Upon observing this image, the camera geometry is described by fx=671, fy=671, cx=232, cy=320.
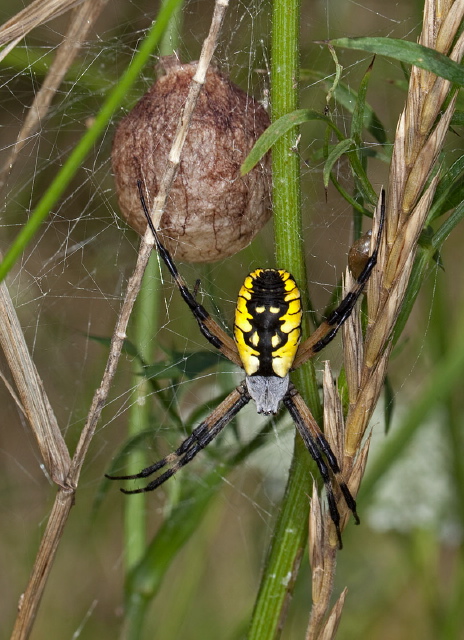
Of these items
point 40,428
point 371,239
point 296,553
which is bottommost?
point 296,553

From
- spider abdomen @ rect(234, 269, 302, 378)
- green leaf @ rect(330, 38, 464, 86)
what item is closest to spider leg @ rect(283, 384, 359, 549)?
spider abdomen @ rect(234, 269, 302, 378)

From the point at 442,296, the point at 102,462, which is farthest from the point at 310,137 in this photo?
the point at 102,462

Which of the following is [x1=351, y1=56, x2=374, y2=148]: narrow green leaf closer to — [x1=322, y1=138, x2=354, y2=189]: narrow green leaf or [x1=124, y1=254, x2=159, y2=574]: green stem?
[x1=322, y1=138, x2=354, y2=189]: narrow green leaf

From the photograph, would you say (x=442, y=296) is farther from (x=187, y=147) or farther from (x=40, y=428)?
(x=40, y=428)

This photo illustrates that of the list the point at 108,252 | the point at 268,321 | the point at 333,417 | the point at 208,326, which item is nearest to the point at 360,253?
the point at 268,321

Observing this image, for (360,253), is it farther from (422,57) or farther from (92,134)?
(92,134)

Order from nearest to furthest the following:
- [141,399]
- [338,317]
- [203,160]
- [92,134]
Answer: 1. [92,134]
2. [203,160]
3. [338,317]
4. [141,399]

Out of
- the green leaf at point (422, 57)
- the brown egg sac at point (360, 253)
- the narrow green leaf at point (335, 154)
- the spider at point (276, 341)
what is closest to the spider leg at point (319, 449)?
the spider at point (276, 341)
